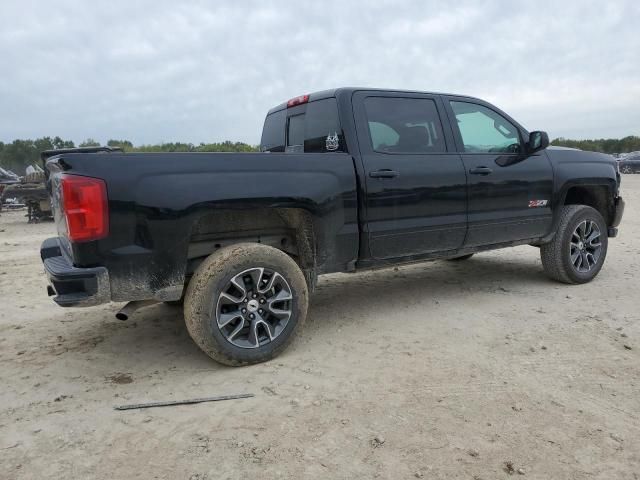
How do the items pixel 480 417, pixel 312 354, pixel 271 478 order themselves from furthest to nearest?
pixel 312 354, pixel 480 417, pixel 271 478

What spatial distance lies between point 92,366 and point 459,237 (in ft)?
10.3

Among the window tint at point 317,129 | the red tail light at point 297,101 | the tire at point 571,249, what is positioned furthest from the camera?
the tire at point 571,249

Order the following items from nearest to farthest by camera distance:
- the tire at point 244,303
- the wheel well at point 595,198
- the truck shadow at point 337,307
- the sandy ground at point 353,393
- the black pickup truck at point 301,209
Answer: the sandy ground at point 353,393 → the black pickup truck at point 301,209 → the tire at point 244,303 → the truck shadow at point 337,307 → the wheel well at point 595,198

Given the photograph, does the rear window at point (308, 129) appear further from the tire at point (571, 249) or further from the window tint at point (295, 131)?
the tire at point (571, 249)

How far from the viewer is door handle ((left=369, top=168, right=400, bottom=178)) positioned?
3879 mm

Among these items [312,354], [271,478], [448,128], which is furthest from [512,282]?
[271,478]

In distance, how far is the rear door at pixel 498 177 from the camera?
4535mm

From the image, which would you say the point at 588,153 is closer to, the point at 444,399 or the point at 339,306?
the point at 339,306

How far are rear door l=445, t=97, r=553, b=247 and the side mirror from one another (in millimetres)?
75

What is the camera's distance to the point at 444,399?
284 centimetres

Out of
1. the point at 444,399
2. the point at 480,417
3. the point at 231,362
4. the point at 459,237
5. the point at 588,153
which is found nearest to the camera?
the point at 480,417

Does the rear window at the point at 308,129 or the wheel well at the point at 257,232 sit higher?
the rear window at the point at 308,129

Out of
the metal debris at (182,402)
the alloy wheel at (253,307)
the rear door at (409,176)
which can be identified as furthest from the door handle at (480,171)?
the metal debris at (182,402)

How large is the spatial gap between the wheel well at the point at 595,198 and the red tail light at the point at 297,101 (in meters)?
3.20
